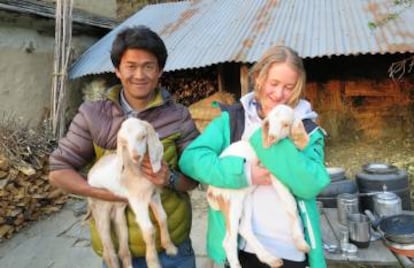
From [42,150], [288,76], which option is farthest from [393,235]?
[42,150]

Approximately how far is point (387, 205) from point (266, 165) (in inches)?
88.2

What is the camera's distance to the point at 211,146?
1.83 meters

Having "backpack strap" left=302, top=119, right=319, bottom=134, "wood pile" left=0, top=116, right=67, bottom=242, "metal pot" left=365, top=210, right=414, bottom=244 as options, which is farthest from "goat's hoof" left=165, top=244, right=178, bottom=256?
"wood pile" left=0, top=116, right=67, bottom=242

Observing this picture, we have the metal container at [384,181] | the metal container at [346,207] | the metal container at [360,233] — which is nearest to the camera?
the metal container at [360,233]

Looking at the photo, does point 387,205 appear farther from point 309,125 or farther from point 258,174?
point 258,174

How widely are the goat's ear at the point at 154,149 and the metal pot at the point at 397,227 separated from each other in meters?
2.04

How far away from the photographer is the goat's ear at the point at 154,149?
1665 mm

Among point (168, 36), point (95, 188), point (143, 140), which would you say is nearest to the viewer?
point (143, 140)

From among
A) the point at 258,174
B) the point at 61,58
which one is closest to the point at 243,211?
the point at 258,174

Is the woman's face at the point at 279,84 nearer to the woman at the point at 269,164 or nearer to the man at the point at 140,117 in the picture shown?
the woman at the point at 269,164

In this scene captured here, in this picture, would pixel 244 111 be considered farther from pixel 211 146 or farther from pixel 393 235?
pixel 393 235

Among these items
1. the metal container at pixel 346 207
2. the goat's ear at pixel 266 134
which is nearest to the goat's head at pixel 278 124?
the goat's ear at pixel 266 134

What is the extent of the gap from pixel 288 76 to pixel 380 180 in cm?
308

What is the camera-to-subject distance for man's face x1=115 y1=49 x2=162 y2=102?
1.76m
